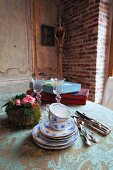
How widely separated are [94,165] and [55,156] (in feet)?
0.43

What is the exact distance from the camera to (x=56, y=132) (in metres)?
0.56

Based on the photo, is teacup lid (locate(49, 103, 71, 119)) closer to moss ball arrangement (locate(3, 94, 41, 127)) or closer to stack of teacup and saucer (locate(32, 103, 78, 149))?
stack of teacup and saucer (locate(32, 103, 78, 149))

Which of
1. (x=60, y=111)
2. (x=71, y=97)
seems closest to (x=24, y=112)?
(x=60, y=111)

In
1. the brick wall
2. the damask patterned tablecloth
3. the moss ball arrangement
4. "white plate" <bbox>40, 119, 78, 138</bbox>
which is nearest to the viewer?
the damask patterned tablecloth

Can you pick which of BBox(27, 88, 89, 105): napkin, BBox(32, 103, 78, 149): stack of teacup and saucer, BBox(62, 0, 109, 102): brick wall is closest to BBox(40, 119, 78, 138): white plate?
BBox(32, 103, 78, 149): stack of teacup and saucer

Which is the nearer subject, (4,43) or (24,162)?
(24,162)

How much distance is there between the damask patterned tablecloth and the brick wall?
5.18 feet

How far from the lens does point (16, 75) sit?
2271mm

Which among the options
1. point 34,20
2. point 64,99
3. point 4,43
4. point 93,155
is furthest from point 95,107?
point 34,20

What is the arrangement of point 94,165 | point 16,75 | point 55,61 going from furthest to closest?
1. point 55,61
2. point 16,75
3. point 94,165

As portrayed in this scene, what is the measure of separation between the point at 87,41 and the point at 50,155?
76.4 inches

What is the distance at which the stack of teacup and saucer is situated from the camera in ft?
1.70

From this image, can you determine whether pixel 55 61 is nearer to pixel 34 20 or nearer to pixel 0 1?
pixel 34 20

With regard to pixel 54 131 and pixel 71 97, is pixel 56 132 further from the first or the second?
pixel 71 97
